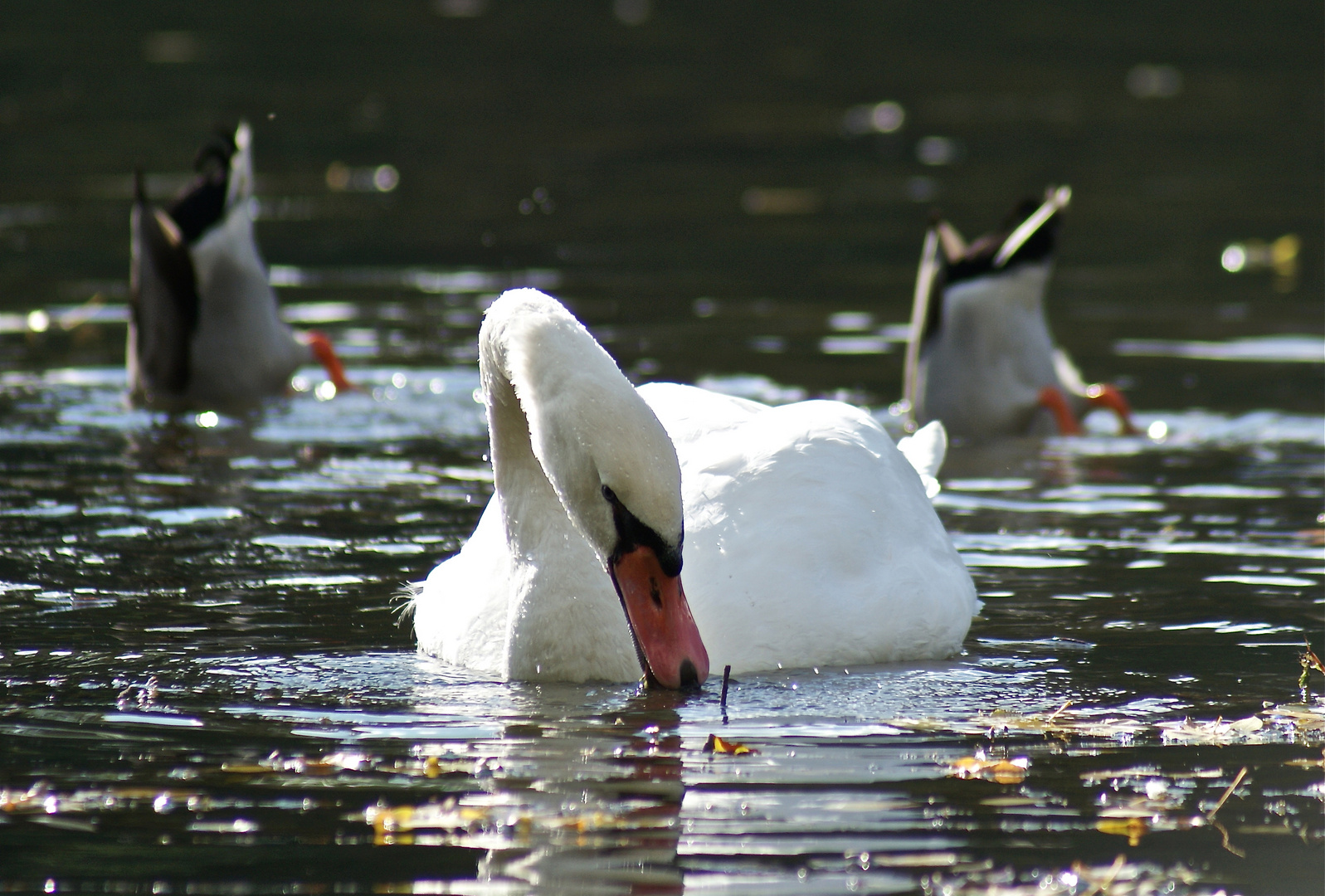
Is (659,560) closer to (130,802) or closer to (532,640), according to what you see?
(532,640)

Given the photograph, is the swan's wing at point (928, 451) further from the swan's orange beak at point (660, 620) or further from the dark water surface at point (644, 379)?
the swan's orange beak at point (660, 620)

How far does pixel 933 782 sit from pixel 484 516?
2.53 meters

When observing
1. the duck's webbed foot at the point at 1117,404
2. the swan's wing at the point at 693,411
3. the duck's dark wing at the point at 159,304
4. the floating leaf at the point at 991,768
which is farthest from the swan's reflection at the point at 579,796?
the duck's dark wing at the point at 159,304

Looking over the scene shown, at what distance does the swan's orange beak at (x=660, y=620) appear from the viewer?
19.0 ft

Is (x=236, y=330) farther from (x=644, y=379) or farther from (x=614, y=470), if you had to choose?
(x=614, y=470)

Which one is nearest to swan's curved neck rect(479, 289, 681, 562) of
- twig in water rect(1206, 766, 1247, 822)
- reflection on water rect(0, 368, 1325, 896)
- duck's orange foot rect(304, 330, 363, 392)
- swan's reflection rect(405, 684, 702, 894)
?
swan's reflection rect(405, 684, 702, 894)

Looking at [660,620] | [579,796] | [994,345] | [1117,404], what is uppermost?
[994,345]

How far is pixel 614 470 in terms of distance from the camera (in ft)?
18.4

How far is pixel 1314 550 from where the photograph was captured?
26.8 ft

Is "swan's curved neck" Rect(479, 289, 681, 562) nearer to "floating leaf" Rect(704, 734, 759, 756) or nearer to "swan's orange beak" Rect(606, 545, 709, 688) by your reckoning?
"swan's orange beak" Rect(606, 545, 709, 688)

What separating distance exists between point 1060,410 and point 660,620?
594 cm

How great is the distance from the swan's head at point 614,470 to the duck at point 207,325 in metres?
5.98

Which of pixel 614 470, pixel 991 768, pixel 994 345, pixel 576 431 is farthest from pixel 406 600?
pixel 994 345

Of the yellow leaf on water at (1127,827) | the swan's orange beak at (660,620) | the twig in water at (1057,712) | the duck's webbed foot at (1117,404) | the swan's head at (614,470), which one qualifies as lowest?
the yellow leaf on water at (1127,827)
